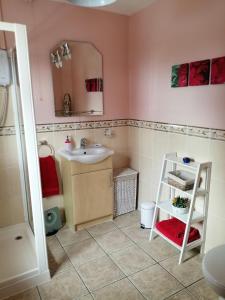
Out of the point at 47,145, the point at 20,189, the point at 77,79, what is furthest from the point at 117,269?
the point at 77,79

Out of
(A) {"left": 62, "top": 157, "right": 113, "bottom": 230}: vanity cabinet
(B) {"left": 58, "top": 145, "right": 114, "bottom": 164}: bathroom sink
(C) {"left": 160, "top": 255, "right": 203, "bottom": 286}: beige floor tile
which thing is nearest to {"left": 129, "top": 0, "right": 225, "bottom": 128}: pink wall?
(B) {"left": 58, "top": 145, "right": 114, "bottom": 164}: bathroom sink

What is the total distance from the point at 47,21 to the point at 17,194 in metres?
1.83

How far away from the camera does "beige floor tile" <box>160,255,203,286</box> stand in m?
1.93

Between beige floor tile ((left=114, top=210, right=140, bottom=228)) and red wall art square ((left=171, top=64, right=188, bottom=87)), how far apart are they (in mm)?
1613

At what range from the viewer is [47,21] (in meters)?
2.41

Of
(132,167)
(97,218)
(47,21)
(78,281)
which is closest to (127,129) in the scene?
(132,167)

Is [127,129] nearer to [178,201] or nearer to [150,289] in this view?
[178,201]

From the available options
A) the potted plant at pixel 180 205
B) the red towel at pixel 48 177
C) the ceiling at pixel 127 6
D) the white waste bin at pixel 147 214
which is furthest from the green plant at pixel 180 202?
the ceiling at pixel 127 6

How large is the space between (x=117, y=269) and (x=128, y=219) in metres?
0.86

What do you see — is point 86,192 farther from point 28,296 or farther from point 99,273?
point 28,296

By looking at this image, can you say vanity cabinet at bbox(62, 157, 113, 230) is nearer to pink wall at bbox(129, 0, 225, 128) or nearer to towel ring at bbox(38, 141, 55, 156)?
towel ring at bbox(38, 141, 55, 156)

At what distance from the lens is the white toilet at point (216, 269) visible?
1379 millimetres

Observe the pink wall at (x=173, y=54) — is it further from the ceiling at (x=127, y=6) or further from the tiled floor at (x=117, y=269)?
the tiled floor at (x=117, y=269)

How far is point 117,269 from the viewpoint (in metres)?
2.05
